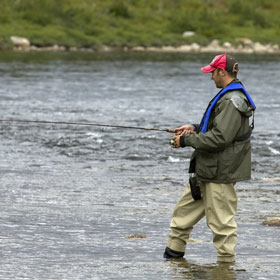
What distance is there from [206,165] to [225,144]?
218 millimetres

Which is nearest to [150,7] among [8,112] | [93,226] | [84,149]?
[8,112]

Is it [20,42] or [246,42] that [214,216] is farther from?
[246,42]

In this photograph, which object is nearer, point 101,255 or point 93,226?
point 101,255

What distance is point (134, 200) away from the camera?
9328 millimetres

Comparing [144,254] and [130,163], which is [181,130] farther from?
[130,163]

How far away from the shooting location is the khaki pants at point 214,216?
20.3 feet

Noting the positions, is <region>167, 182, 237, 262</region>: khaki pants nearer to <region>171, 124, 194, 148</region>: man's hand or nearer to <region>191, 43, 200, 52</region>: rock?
<region>171, 124, 194, 148</region>: man's hand

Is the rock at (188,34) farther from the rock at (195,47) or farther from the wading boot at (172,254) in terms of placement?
the wading boot at (172,254)

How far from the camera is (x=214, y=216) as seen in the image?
6.21 meters

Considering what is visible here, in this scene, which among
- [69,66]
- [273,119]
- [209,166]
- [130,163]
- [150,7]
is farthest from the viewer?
[150,7]

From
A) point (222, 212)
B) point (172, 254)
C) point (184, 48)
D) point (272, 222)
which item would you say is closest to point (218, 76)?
point (222, 212)

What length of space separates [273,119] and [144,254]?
1231 cm

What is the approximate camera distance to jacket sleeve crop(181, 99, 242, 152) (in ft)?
19.7

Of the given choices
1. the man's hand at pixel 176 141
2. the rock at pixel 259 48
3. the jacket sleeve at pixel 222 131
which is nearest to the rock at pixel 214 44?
the rock at pixel 259 48
